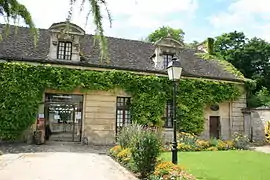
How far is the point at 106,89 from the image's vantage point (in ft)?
62.8

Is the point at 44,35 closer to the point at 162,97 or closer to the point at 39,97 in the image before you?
the point at 39,97

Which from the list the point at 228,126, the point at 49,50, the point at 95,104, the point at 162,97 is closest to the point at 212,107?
the point at 228,126

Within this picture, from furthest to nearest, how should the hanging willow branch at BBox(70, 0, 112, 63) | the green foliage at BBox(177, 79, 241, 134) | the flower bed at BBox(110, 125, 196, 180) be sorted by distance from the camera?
the green foliage at BBox(177, 79, 241, 134)
the flower bed at BBox(110, 125, 196, 180)
the hanging willow branch at BBox(70, 0, 112, 63)

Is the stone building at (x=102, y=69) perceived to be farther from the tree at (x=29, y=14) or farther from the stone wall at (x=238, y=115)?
the tree at (x=29, y=14)

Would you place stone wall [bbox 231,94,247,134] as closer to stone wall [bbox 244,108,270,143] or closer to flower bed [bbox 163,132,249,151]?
stone wall [bbox 244,108,270,143]

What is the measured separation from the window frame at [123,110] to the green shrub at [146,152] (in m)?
10.7

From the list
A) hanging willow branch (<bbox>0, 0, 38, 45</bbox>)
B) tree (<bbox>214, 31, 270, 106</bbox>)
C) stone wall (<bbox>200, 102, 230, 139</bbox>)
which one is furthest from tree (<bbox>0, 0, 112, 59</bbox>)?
tree (<bbox>214, 31, 270, 106</bbox>)

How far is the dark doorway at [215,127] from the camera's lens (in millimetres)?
21953

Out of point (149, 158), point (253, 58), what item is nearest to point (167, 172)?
point (149, 158)

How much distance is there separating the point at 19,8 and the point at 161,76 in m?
17.7

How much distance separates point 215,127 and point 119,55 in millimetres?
8538

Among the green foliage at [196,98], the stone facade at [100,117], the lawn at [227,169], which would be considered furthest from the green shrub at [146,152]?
the green foliage at [196,98]

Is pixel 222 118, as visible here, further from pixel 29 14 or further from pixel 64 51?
pixel 29 14

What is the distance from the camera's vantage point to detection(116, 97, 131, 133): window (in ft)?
64.9
